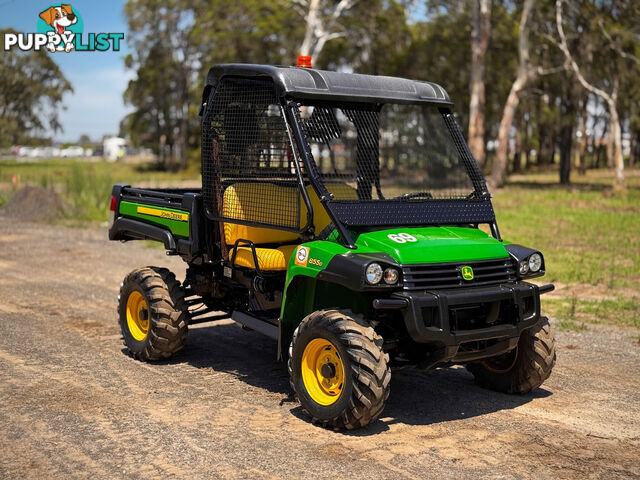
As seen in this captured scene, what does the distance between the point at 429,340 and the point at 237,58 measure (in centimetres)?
3917

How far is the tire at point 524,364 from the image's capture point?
631 cm

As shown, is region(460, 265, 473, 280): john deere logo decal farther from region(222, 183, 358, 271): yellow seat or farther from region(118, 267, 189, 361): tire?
region(118, 267, 189, 361): tire

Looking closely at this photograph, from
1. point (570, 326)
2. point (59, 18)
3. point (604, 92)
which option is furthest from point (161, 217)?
point (604, 92)

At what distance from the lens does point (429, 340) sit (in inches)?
216

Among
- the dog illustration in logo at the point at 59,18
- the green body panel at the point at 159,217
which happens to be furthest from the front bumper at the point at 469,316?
the dog illustration in logo at the point at 59,18

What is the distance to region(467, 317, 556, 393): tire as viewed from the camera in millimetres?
6309

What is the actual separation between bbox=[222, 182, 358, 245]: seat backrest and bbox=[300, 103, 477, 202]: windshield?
0.49 feet

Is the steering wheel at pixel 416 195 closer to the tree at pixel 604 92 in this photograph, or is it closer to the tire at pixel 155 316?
the tire at pixel 155 316

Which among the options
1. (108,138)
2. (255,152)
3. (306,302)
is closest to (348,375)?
(306,302)

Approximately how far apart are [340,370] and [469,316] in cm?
96

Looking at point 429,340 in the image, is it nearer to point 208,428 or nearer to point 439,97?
point 208,428

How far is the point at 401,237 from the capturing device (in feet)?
19.4

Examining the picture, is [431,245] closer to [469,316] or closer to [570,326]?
[469,316]

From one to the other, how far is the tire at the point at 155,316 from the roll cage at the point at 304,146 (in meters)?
0.88
